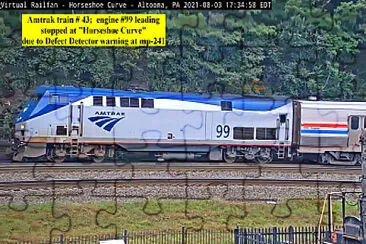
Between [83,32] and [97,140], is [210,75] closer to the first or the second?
[97,140]

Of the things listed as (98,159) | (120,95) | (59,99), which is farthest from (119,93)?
(98,159)

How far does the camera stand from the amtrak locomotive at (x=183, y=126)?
43.6 feet

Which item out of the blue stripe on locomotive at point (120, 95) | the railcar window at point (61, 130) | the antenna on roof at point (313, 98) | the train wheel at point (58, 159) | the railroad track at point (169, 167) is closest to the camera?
the railroad track at point (169, 167)

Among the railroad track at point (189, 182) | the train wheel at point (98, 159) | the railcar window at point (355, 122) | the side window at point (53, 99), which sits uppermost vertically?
the side window at point (53, 99)

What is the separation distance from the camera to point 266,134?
47.5 ft

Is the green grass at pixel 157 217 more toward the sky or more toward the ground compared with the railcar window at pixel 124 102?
more toward the ground

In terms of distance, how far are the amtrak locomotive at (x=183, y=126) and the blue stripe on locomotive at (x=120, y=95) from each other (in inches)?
0.9

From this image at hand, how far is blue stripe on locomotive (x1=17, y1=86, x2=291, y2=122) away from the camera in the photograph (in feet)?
43.7

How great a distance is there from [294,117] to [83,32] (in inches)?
337

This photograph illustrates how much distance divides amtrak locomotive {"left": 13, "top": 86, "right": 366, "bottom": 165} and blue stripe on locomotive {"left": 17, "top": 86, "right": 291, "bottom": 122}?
2cm

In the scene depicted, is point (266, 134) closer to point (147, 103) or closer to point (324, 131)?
point (324, 131)

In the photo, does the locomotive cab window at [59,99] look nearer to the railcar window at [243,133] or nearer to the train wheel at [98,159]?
the train wheel at [98,159]

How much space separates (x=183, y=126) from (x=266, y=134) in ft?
6.76

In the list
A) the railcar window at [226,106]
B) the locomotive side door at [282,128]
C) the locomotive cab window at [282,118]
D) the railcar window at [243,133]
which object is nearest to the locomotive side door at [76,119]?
the railcar window at [226,106]
